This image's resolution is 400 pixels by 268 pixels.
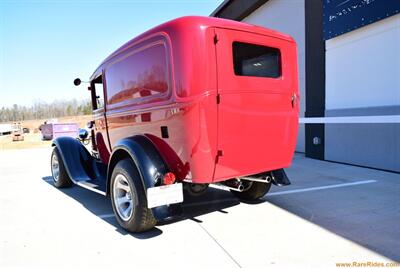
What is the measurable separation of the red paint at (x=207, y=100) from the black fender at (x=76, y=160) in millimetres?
1536

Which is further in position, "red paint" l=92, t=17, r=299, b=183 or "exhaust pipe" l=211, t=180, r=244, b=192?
"exhaust pipe" l=211, t=180, r=244, b=192

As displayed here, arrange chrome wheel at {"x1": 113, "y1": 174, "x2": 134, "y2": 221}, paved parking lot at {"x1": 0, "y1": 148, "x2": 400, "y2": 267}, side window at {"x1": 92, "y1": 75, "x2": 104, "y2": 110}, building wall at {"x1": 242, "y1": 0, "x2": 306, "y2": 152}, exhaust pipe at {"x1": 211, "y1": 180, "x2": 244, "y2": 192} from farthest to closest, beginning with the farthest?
building wall at {"x1": 242, "y1": 0, "x2": 306, "y2": 152} < side window at {"x1": 92, "y1": 75, "x2": 104, "y2": 110} < exhaust pipe at {"x1": 211, "y1": 180, "x2": 244, "y2": 192} < chrome wheel at {"x1": 113, "y1": 174, "x2": 134, "y2": 221} < paved parking lot at {"x1": 0, "y1": 148, "x2": 400, "y2": 267}

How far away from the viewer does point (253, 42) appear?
3.58m

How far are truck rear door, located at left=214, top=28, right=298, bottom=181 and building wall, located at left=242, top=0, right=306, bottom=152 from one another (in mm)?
6098

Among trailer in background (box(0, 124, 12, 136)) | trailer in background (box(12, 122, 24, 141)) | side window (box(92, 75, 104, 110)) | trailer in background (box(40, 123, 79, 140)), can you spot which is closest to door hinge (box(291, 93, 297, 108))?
side window (box(92, 75, 104, 110))

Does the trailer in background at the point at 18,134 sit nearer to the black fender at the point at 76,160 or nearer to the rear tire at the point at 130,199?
the black fender at the point at 76,160

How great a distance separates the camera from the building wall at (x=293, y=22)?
9586 millimetres

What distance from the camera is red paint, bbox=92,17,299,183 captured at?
3086 millimetres

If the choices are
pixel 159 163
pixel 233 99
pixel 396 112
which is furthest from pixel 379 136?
pixel 159 163

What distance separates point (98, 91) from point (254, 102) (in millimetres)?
2919

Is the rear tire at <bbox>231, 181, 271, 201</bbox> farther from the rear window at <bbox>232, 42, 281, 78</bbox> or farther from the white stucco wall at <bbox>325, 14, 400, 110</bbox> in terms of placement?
the white stucco wall at <bbox>325, 14, 400, 110</bbox>

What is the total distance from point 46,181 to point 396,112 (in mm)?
7652

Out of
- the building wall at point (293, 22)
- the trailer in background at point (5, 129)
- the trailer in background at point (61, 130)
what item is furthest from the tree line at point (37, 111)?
the building wall at point (293, 22)

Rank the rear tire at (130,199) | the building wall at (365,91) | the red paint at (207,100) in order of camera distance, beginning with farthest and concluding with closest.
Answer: the building wall at (365,91) < the rear tire at (130,199) < the red paint at (207,100)
